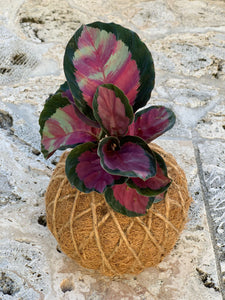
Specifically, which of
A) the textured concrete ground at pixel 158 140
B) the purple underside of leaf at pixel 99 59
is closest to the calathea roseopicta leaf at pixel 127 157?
the purple underside of leaf at pixel 99 59

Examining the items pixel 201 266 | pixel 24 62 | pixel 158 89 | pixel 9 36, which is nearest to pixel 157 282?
pixel 201 266

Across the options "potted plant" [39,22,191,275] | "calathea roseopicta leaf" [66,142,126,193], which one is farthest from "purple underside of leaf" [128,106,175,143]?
"calathea roseopicta leaf" [66,142,126,193]

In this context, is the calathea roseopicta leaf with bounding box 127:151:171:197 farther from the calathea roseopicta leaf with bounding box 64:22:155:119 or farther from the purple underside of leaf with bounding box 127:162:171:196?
the calathea roseopicta leaf with bounding box 64:22:155:119

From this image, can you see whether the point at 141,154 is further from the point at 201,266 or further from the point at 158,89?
the point at 158,89

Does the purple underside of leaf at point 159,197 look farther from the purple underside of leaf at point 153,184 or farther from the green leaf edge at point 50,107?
the green leaf edge at point 50,107

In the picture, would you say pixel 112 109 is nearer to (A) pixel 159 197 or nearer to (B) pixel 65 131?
(B) pixel 65 131
